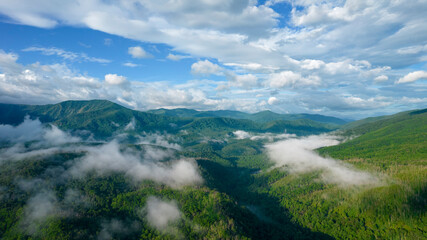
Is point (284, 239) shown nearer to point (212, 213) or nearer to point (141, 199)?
point (212, 213)

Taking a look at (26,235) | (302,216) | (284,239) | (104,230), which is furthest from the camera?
(302,216)

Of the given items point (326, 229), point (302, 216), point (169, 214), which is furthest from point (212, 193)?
point (326, 229)

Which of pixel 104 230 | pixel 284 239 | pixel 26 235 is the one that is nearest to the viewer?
pixel 26 235

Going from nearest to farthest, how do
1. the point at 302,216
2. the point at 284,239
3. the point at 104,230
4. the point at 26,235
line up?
the point at 26,235 < the point at 104,230 < the point at 284,239 < the point at 302,216

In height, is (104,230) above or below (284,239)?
above

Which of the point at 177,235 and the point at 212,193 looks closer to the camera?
the point at 177,235

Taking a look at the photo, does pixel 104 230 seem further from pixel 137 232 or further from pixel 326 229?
pixel 326 229

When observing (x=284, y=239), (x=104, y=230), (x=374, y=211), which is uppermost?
(x=374, y=211)

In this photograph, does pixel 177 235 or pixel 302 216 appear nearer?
pixel 177 235

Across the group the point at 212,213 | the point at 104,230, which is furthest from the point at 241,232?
the point at 104,230
